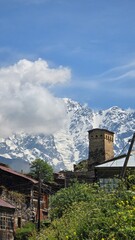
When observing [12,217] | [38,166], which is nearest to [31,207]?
[12,217]

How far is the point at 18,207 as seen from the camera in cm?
6512

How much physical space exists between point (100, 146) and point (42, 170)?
13481mm

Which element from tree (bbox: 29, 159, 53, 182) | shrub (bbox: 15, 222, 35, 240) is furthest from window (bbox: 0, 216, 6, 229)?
tree (bbox: 29, 159, 53, 182)

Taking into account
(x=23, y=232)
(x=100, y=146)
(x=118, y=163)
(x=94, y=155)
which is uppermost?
(x=100, y=146)

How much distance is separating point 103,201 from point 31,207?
51511 mm

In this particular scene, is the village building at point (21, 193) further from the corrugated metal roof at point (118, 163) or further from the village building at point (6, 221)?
the corrugated metal roof at point (118, 163)

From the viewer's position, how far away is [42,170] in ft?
321

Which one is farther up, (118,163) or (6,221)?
(118,163)

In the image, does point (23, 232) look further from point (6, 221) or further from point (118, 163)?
point (118, 163)

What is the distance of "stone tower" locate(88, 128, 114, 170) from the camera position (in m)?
100

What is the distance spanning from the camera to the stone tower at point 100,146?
3939 inches

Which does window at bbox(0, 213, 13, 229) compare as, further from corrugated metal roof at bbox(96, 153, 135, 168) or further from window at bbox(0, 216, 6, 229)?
corrugated metal roof at bbox(96, 153, 135, 168)

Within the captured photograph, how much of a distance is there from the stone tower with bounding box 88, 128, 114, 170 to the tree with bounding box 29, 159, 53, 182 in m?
7.89

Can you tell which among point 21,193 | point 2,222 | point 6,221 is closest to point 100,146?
point 21,193
